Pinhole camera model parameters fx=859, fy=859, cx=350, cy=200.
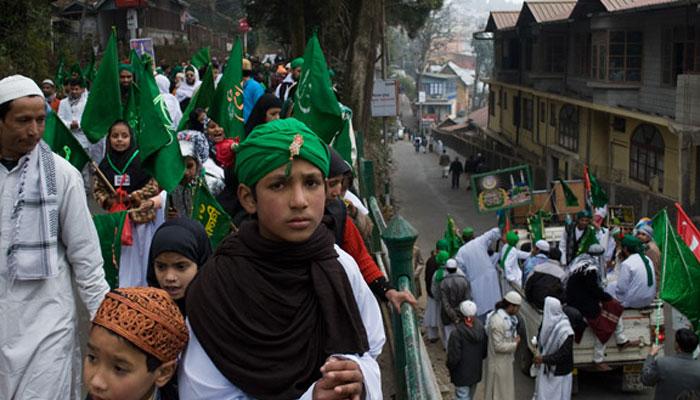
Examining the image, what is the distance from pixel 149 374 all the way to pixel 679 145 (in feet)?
74.8

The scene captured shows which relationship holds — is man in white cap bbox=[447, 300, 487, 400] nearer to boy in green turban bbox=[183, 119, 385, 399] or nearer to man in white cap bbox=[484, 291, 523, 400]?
man in white cap bbox=[484, 291, 523, 400]

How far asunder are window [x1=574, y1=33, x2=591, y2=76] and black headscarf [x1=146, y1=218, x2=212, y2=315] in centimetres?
3047

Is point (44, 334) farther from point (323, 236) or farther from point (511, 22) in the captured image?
point (511, 22)

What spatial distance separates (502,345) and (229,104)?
14.3 feet

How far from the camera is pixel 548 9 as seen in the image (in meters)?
37.1

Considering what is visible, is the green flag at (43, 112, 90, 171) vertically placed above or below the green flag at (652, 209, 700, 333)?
above

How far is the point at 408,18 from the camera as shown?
36.3m

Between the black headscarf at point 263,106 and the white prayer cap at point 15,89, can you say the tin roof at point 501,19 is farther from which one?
→ the white prayer cap at point 15,89

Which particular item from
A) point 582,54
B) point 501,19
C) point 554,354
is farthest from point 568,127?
point 554,354

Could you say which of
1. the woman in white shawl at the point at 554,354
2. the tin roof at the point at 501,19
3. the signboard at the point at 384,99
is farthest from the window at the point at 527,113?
the woman in white shawl at the point at 554,354

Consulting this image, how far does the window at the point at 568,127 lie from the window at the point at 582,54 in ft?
4.96

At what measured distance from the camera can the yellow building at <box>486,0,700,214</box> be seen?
77.3ft

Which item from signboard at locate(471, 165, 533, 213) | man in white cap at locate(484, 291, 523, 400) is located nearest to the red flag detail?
man in white cap at locate(484, 291, 523, 400)

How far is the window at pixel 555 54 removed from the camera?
118 ft
